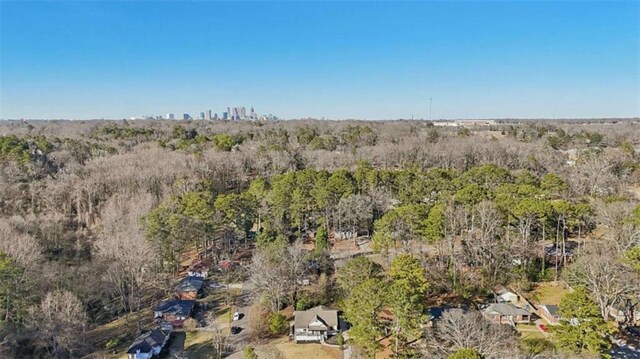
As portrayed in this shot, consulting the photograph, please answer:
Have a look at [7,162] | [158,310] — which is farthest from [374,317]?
[7,162]

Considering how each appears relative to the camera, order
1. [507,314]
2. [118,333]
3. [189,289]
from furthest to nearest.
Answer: [189,289]
[118,333]
[507,314]

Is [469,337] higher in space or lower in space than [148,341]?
higher

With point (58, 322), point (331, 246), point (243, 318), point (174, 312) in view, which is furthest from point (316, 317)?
point (58, 322)

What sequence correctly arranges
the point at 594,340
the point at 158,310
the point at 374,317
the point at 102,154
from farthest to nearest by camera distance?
1. the point at 102,154
2. the point at 158,310
3. the point at 374,317
4. the point at 594,340

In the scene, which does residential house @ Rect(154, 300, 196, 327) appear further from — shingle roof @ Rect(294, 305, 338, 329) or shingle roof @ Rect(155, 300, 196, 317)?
shingle roof @ Rect(294, 305, 338, 329)

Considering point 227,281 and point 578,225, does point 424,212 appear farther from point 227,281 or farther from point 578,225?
point 227,281

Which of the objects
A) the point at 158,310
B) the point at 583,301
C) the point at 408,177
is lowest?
the point at 158,310

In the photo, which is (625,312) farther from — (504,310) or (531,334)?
(504,310)
